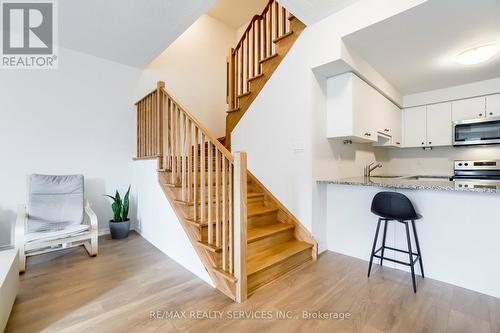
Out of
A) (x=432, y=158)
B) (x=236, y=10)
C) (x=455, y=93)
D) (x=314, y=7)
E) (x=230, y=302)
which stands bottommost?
(x=230, y=302)

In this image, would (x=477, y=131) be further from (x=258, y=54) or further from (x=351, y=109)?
(x=258, y=54)

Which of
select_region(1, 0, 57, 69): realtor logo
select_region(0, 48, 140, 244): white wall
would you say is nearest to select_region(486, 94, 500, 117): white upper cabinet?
select_region(0, 48, 140, 244): white wall

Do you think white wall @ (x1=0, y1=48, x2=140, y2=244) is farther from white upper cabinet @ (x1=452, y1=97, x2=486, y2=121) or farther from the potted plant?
white upper cabinet @ (x1=452, y1=97, x2=486, y2=121)

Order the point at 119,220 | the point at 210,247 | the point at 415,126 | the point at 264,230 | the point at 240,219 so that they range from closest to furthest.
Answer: the point at 240,219
the point at 210,247
the point at 264,230
the point at 119,220
the point at 415,126

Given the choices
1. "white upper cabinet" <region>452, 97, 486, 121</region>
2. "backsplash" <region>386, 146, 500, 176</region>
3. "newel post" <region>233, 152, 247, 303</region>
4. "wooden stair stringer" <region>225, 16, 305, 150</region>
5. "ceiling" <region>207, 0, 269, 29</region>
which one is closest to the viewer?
"newel post" <region>233, 152, 247, 303</region>

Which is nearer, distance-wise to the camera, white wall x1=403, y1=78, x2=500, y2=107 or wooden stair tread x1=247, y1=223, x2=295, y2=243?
wooden stair tread x1=247, y1=223, x2=295, y2=243

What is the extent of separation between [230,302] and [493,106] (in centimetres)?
445

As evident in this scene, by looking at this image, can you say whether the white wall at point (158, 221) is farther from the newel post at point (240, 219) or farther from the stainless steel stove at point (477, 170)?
the stainless steel stove at point (477, 170)

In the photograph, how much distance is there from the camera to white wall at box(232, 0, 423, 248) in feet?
7.93

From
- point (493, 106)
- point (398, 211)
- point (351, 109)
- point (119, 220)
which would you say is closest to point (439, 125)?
point (493, 106)

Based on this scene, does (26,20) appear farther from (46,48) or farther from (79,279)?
(79,279)

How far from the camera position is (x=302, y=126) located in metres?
2.66

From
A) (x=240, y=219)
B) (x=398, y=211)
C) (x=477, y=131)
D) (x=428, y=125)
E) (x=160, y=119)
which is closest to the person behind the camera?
(x=240, y=219)

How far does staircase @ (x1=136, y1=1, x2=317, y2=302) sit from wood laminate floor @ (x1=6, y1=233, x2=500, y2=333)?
0.20 m
